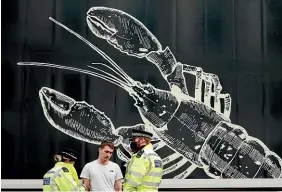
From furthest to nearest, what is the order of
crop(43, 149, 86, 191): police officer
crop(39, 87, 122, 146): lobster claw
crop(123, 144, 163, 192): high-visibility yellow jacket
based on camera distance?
1. crop(39, 87, 122, 146): lobster claw
2. crop(43, 149, 86, 191): police officer
3. crop(123, 144, 163, 192): high-visibility yellow jacket

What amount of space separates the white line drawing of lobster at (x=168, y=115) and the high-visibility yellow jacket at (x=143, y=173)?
1.23m

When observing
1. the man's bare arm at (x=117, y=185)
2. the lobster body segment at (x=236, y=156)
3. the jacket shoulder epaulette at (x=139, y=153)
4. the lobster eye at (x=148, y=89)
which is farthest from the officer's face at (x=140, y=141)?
the lobster body segment at (x=236, y=156)

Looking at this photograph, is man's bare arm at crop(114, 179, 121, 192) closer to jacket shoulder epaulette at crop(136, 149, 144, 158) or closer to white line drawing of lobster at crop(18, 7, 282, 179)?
white line drawing of lobster at crop(18, 7, 282, 179)

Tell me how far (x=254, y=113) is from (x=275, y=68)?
582 mm

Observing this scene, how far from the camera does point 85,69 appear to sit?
554 centimetres

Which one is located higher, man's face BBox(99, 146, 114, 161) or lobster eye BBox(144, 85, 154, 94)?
lobster eye BBox(144, 85, 154, 94)

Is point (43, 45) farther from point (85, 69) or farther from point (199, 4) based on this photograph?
point (199, 4)

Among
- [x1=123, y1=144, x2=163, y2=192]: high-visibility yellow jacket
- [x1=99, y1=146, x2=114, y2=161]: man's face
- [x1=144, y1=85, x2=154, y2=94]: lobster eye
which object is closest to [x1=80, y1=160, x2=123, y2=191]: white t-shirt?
[x1=99, y1=146, x2=114, y2=161]: man's face

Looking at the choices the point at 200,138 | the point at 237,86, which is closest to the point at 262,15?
the point at 237,86

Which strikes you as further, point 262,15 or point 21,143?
point 262,15

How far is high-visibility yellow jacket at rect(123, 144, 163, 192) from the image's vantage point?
13.7ft

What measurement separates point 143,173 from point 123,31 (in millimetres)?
2017

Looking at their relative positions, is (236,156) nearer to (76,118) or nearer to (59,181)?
(76,118)

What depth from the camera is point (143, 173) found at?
4.18 meters
